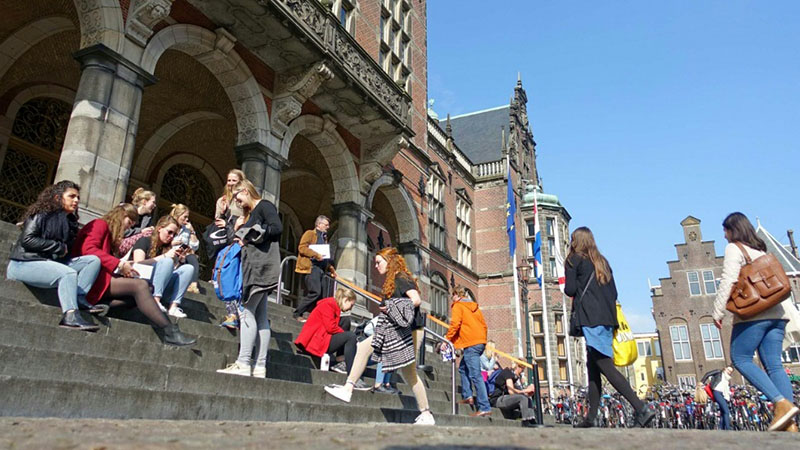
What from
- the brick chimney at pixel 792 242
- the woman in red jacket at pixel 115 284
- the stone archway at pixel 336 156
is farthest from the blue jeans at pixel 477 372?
the brick chimney at pixel 792 242

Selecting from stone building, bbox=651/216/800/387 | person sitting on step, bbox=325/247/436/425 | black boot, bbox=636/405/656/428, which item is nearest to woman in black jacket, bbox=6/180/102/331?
person sitting on step, bbox=325/247/436/425

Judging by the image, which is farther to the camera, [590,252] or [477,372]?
[477,372]

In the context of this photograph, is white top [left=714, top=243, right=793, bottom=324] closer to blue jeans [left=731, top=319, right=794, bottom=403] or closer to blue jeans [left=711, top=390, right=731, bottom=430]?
blue jeans [left=731, top=319, right=794, bottom=403]

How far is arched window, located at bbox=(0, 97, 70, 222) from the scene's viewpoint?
34.9 ft

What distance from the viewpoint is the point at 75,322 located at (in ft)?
12.8

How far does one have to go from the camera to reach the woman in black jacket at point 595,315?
15.3ft

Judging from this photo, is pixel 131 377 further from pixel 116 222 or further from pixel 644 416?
pixel 644 416

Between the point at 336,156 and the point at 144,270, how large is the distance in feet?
29.9

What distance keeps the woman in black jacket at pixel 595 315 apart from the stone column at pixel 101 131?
237 inches

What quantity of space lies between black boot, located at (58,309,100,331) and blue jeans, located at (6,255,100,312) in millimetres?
51

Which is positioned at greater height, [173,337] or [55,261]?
[55,261]

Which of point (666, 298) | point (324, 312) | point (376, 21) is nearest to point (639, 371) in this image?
point (666, 298)

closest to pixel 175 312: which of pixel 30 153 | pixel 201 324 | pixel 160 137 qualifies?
pixel 201 324

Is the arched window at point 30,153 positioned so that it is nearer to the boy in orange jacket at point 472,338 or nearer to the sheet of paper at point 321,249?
the sheet of paper at point 321,249
